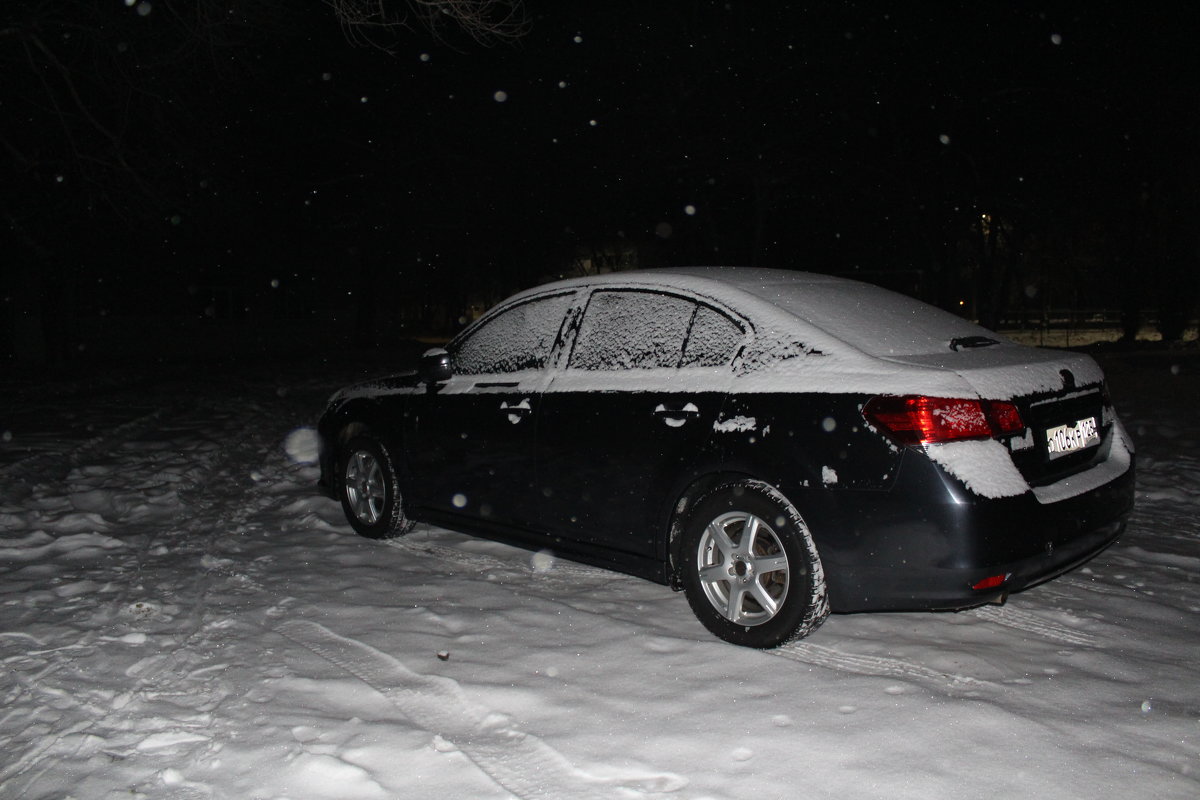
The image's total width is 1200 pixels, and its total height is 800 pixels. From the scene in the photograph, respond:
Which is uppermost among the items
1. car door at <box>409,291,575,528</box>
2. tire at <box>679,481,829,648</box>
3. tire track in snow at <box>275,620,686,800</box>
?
car door at <box>409,291,575,528</box>

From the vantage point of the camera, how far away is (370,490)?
21.1ft

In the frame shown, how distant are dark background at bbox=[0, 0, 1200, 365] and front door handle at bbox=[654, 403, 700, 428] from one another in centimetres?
561

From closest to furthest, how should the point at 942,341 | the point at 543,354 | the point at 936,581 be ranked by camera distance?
the point at 936,581
the point at 942,341
the point at 543,354

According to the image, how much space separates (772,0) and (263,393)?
14011 mm

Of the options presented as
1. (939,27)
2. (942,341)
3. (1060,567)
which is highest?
(939,27)

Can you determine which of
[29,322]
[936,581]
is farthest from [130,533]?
[29,322]

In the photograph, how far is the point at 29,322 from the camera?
28109mm

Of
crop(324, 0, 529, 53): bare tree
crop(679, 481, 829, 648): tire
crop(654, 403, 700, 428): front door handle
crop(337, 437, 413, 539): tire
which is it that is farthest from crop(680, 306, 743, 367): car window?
crop(324, 0, 529, 53): bare tree

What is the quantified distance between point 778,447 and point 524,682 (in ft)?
4.65

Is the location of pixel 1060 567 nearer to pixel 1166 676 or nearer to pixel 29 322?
pixel 1166 676

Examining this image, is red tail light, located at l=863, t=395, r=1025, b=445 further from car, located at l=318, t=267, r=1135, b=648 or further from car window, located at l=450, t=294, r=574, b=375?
car window, located at l=450, t=294, r=574, b=375

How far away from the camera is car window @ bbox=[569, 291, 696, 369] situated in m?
4.67

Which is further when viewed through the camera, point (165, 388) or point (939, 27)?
point (939, 27)

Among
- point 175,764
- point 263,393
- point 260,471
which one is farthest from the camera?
point 263,393
